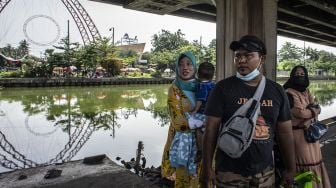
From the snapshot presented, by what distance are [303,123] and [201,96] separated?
3.19 feet

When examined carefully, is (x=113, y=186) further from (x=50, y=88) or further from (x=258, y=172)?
(x=50, y=88)

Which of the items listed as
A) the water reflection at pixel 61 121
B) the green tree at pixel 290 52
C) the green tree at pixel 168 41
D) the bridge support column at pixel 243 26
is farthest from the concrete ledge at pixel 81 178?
the green tree at pixel 290 52

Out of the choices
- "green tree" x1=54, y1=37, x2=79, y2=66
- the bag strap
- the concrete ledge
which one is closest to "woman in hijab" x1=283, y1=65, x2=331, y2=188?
the bag strap

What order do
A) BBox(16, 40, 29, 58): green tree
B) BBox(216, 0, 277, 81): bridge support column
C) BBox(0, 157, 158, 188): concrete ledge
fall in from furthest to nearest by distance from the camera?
1. BBox(16, 40, 29, 58): green tree
2. BBox(0, 157, 158, 188): concrete ledge
3. BBox(216, 0, 277, 81): bridge support column

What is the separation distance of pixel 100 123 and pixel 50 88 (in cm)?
1940

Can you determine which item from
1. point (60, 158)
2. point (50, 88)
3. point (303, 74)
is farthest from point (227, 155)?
point (50, 88)

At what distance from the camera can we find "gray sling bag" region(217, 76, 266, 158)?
191 cm

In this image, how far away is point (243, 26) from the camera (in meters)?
3.61

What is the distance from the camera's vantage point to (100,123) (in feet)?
44.6

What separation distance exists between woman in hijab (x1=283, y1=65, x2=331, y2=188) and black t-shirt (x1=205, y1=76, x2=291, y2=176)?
972mm

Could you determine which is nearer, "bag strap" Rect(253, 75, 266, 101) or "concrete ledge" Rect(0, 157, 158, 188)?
"bag strap" Rect(253, 75, 266, 101)

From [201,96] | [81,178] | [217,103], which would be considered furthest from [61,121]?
[217,103]

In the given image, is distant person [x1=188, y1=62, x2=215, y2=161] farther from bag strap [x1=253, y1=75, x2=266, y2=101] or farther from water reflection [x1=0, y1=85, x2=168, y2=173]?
water reflection [x1=0, y1=85, x2=168, y2=173]

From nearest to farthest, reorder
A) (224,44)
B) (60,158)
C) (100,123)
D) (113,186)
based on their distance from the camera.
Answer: (224,44)
(113,186)
(60,158)
(100,123)
